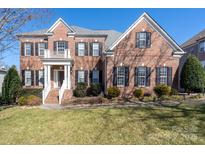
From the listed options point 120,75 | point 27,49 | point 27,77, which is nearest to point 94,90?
point 120,75

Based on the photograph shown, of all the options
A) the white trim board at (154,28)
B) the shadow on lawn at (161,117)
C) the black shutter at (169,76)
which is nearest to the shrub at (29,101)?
the shadow on lawn at (161,117)

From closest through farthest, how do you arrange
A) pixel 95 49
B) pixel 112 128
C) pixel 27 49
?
pixel 112 128, pixel 95 49, pixel 27 49

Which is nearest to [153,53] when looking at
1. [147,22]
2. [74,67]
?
[147,22]

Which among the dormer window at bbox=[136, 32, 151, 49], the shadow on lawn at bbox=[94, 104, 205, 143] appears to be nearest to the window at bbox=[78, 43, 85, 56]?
the dormer window at bbox=[136, 32, 151, 49]

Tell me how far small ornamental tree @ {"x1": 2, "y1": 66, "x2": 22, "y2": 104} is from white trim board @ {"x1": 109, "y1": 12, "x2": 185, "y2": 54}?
8.82 m

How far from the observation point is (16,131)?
764cm

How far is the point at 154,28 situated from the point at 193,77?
5542mm

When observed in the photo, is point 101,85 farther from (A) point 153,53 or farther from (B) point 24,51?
(B) point 24,51

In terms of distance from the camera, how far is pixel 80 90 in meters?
19.6

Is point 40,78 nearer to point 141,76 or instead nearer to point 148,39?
point 141,76

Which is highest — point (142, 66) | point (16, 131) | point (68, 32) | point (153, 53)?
point (68, 32)

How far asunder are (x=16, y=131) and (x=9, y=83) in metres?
10.5

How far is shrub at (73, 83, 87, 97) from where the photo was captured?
19303 mm

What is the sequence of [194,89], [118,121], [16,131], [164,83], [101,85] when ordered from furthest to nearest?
[101,85] → [164,83] → [194,89] → [118,121] → [16,131]
